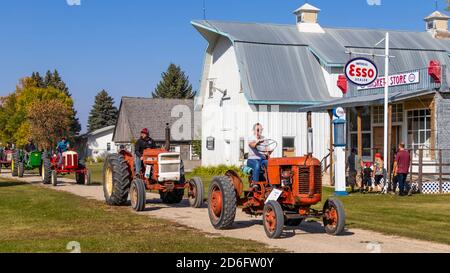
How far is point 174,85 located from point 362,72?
217 feet

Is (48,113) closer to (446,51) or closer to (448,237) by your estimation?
(446,51)

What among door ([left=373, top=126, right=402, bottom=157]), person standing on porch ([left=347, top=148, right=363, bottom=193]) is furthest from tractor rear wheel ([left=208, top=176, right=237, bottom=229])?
door ([left=373, top=126, right=402, bottom=157])

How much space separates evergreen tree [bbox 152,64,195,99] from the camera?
3541 inches

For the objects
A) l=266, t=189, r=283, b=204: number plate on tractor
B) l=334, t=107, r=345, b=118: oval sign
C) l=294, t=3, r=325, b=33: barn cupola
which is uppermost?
l=294, t=3, r=325, b=33: barn cupola

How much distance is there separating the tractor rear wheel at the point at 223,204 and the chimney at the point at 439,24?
110 ft

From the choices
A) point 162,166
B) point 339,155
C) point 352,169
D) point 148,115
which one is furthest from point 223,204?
point 148,115

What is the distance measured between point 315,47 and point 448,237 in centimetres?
2640

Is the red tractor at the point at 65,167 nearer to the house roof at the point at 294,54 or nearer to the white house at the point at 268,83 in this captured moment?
the white house at the point at 268,83

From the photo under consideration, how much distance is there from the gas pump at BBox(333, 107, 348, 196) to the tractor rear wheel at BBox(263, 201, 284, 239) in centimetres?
1051

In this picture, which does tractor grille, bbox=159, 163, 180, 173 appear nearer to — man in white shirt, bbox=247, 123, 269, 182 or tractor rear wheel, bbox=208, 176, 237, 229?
tractor rear wheel, bbox=208, 176, 237, 229

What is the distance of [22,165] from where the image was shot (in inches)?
1254

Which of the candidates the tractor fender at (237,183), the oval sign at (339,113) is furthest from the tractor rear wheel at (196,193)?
the oval sign at (339,113)

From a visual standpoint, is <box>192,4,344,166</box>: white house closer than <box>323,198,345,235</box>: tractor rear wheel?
No

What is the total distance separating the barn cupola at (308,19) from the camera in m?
40.0
